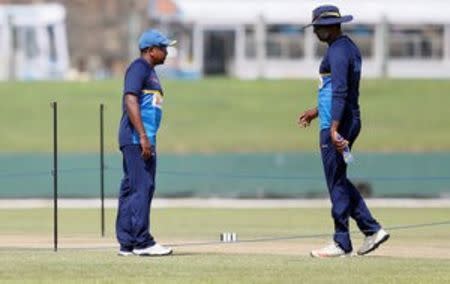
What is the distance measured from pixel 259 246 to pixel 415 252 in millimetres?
1712

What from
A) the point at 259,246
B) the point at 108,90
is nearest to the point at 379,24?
the point at 108,90

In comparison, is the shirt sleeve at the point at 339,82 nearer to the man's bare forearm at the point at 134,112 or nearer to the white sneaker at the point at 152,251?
the man's bare forearm at the point at 134,112

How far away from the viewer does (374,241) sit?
15172mm

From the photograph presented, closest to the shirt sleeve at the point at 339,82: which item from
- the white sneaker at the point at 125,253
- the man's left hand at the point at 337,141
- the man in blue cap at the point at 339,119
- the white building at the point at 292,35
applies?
the man in blue cap at the point at 339,119

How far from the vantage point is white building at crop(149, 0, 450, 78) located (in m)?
56.6

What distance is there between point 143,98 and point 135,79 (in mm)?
205

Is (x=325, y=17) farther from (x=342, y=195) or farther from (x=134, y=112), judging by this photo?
(x=134, y=112)

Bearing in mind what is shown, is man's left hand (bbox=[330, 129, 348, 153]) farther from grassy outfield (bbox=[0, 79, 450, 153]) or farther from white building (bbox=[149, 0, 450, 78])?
white building (bbox=[149, 0, 450, 78])

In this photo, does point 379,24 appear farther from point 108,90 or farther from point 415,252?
point 415,252

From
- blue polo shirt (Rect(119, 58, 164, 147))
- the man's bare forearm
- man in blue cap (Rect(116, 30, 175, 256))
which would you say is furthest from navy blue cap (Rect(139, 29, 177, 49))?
the man's bare forearm

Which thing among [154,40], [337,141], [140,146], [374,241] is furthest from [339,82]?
[140,146]

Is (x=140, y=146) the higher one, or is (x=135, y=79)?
(x=135, y=79)

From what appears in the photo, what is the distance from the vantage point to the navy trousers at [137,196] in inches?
597

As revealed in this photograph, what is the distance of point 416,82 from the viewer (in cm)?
4984
